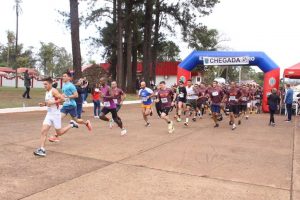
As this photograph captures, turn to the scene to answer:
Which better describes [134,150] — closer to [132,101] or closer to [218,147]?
[218,147]

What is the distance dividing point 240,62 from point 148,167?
1619cm

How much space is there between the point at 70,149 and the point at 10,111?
9527mm

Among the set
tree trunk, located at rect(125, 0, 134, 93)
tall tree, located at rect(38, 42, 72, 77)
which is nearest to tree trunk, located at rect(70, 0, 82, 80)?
tree trunk, located at rect(125, 0, 134, 93)

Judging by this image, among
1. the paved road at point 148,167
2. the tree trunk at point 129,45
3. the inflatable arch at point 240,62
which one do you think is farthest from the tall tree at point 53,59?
the paved road at point 148,167

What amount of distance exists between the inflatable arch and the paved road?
10778 mm

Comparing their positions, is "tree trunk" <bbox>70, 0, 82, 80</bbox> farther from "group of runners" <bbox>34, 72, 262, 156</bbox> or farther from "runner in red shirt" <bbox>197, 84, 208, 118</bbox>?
"runner in red shirt" <bbox>197, 84, 208, 118</bbox>

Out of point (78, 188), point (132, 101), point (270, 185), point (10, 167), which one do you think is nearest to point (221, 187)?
point (270, 185)

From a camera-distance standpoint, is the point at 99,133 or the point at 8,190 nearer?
the point at 8,190

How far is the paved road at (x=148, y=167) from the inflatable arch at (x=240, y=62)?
1078 cm

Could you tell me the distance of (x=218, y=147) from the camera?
9219 mm

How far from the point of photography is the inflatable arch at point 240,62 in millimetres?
21188

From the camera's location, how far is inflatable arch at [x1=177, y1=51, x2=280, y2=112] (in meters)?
21.2

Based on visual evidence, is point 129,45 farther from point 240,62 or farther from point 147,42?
point 240,62

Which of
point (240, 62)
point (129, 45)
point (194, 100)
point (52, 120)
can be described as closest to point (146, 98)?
point (194, 100)
